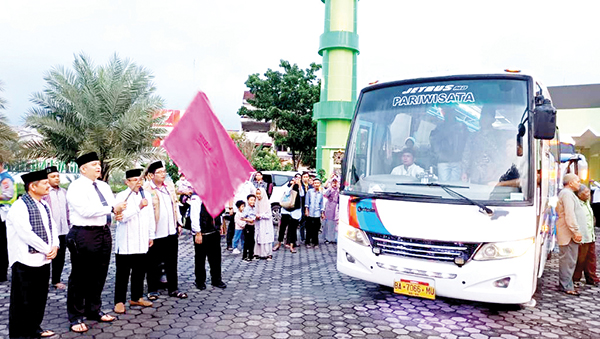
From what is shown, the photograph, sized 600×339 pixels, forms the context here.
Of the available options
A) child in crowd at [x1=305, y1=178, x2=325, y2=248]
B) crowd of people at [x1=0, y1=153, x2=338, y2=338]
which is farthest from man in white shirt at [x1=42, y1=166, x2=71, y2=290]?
child in crowd at [x1=305, y1=178, x2=325, y2=248]

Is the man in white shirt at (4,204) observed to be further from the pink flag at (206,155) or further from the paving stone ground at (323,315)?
the pink flag at (206,155)

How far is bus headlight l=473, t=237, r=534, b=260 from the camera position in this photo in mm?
4941

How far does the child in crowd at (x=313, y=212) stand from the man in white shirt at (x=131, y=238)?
6026 mm

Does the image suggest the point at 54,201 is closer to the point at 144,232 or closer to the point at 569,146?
the point at 144,232

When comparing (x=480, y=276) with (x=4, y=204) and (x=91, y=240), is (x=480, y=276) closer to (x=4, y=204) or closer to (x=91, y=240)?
(x=91, y=240)

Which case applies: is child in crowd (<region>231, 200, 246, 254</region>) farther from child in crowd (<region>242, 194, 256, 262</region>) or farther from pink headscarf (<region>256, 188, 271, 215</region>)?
pink headscarf (<region>256, 188, 271, 215</region>)

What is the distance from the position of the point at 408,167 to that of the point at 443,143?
487 millimetres

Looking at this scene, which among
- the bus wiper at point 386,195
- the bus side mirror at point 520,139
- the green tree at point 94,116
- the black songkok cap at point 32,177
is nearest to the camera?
the black songkok cap at point 32,177


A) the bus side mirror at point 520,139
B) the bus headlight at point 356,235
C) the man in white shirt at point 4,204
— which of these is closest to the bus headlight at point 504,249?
the bus side mirror at point 520,139

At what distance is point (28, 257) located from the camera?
4.51m

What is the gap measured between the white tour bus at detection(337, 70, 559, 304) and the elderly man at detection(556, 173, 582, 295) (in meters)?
1.55

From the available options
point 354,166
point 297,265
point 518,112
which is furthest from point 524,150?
point 297,265

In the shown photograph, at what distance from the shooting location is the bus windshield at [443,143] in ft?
16.9

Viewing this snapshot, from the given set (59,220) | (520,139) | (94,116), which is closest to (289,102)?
(94,116)
